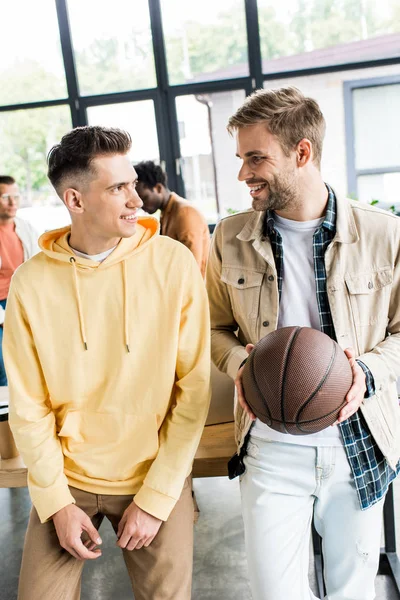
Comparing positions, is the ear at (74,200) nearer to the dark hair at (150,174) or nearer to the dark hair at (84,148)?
the dark hair at (84,148)

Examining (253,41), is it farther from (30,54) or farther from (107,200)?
(107,200)

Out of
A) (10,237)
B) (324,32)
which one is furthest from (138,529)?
(324,32)

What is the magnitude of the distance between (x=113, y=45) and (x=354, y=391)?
5.79 metres

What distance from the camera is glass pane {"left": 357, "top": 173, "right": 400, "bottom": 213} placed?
19.9ft

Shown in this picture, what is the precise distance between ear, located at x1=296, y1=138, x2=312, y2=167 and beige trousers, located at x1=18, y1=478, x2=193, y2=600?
3.30ft

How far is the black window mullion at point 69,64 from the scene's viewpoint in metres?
6.19

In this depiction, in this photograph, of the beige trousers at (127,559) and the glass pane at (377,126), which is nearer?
the beige trousers at (127,559)

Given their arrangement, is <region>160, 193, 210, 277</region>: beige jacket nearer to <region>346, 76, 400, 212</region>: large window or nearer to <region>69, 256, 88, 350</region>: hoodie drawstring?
<region>69, 256, 88, 350</region>: hoodie drawstring

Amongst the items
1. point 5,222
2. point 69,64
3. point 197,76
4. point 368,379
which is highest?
point 69,64

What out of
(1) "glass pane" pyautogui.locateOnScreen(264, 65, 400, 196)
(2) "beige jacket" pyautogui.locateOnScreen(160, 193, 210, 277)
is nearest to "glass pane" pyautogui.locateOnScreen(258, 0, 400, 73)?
(1) "glass pane" pyautogui.locateOnScreen(264, 65, 400, 196)

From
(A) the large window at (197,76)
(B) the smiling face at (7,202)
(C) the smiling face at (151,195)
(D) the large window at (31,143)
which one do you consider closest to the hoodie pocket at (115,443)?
(C) the smiling face at (151,195)

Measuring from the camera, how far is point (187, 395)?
162 centimetres

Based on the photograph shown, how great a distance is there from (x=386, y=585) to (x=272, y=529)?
3.13 feet

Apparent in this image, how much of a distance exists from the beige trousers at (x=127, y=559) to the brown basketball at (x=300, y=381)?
1.46 ft
